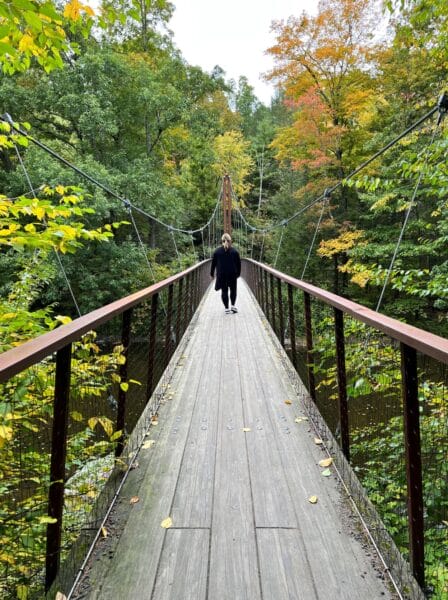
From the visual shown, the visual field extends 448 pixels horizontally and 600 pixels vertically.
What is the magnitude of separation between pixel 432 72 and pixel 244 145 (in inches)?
667

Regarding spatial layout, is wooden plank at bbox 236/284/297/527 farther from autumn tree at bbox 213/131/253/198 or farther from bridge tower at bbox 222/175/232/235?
autumn tree at bbox 213/131/253/198

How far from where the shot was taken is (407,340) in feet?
3.22

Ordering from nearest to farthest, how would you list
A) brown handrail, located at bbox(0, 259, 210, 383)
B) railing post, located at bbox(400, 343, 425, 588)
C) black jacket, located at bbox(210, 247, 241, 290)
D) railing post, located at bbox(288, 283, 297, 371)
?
brown handrail, located at bbox(0, 259, 210, 383)
railing post, located at bbox(400, 343, 425, 588)
railing post, located at bbox(288, 283, 297, 371)
black jacket, located at bbox(210, 247, 241, 290)

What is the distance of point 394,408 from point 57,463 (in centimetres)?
141

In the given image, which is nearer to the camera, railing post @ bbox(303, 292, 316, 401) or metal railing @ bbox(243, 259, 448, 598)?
metal railing @ bbox(243, 259, 448, 598)

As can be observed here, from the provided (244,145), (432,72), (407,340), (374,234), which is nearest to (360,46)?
(432,72)

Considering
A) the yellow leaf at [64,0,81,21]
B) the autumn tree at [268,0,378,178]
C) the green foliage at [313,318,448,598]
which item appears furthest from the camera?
the autumn tree at [268,0,378,178]

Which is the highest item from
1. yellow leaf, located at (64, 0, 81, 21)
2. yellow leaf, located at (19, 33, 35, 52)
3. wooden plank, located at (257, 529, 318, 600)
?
yellow leaf, located at (64, 0, 81, 21)

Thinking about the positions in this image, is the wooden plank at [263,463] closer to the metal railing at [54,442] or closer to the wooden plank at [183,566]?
the wooden plank at [183,566]

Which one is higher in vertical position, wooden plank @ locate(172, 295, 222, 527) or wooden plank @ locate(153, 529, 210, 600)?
wooden plank @ locate(153, 529, 210, 600)

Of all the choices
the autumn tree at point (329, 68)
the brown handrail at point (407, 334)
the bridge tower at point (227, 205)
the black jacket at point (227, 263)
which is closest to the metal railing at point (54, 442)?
the brown handrail at point (407, 334)

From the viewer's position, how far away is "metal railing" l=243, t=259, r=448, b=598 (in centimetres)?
103

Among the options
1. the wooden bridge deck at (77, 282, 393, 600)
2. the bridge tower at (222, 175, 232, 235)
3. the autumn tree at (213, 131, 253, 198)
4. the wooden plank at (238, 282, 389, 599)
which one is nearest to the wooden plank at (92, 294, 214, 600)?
the wooden bridge deck at (77, 282, 393, 600)

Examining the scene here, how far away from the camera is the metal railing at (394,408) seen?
1030mm
